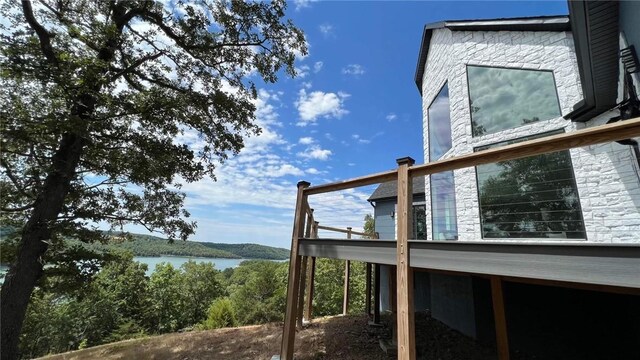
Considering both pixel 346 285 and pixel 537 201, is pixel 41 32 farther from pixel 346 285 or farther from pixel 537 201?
pixel 537 201

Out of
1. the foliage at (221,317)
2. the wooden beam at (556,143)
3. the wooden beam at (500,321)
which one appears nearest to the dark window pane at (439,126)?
the wooden beam at (500,321)

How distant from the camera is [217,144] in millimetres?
8594

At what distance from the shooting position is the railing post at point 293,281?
443cm

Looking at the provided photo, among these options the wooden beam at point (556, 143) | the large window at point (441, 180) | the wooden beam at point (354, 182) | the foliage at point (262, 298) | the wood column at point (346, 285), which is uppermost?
the large window at point (441, 180)

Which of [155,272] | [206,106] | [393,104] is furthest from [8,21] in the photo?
[155,272]

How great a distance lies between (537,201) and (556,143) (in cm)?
299

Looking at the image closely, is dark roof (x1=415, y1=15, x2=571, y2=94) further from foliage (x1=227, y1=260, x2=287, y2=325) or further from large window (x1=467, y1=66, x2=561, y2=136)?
foliage (x1=227, y1=260, x2=287, y2=325)

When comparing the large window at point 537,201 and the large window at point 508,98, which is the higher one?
the large window at point 508,98

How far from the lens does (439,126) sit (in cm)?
778

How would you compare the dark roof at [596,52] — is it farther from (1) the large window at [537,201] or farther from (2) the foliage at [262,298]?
(2) the foliage at [262,298]

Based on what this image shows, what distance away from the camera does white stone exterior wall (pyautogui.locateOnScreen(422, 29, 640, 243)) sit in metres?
4.43

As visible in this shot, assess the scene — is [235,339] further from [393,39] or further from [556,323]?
[393,39]

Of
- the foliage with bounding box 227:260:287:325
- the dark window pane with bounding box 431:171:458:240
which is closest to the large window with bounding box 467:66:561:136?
the dark window pane with bounding box 431:171:458:240

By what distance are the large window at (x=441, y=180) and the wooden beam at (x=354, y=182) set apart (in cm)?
343
